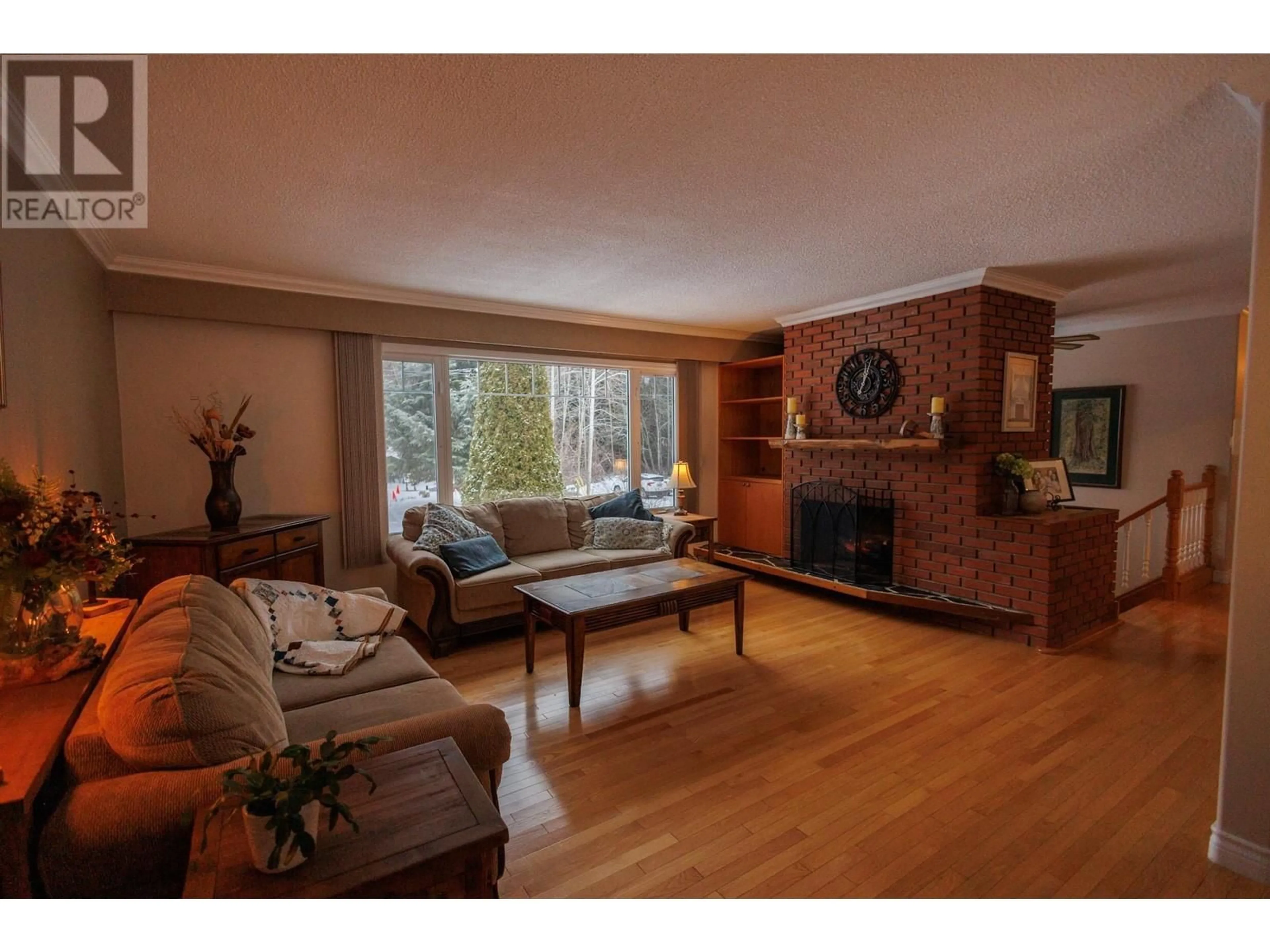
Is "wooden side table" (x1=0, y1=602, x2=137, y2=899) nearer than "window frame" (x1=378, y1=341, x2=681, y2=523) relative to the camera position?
Yes

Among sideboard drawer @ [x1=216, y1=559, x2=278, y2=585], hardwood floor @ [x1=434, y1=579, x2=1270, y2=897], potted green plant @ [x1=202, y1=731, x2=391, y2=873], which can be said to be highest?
potted green plant @ [x1=202, y1=731, x2=391, y2=873]

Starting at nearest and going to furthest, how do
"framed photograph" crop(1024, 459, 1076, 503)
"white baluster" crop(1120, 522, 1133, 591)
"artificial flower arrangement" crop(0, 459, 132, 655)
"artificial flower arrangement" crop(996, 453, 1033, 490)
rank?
"artificial flower arrangement" crop(0, 459, 132, 655) < "artificial flower arrangement" crop(996, 453, 1033, 490) < "framed photograph" crop(1024, 459, 1076, 503) < "white baluster" crop(1120, 522, 1133, 591)

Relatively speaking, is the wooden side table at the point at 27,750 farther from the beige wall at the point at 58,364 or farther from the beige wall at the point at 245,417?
the beige wall at the point at 245,417

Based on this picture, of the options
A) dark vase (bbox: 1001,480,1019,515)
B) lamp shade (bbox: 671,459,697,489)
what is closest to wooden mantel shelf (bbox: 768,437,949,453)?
dark vase (bbox: 1001,480,1019,515)

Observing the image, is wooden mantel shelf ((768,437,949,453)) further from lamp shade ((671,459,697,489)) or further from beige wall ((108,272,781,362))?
beige wall ((108,272,781,362))

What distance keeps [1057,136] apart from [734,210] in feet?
3.86

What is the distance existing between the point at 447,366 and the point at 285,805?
396 centimetres

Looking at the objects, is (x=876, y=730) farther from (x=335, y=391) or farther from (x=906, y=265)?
(x=335, y=391)

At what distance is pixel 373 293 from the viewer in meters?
4.05

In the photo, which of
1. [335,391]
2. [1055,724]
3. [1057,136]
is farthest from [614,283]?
[1055,724]

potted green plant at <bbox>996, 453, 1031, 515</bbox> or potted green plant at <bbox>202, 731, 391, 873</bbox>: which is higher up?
potted green plant at <bbox>996, 453, 1031, 515</bbox>

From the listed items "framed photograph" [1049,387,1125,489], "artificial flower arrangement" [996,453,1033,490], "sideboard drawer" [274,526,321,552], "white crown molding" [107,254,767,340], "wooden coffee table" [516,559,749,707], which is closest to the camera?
"wooden coffee table" [516,559,749,707]

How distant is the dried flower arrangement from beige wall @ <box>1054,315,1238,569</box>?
7.09 meters

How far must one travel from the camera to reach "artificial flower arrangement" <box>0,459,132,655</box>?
1420mm
